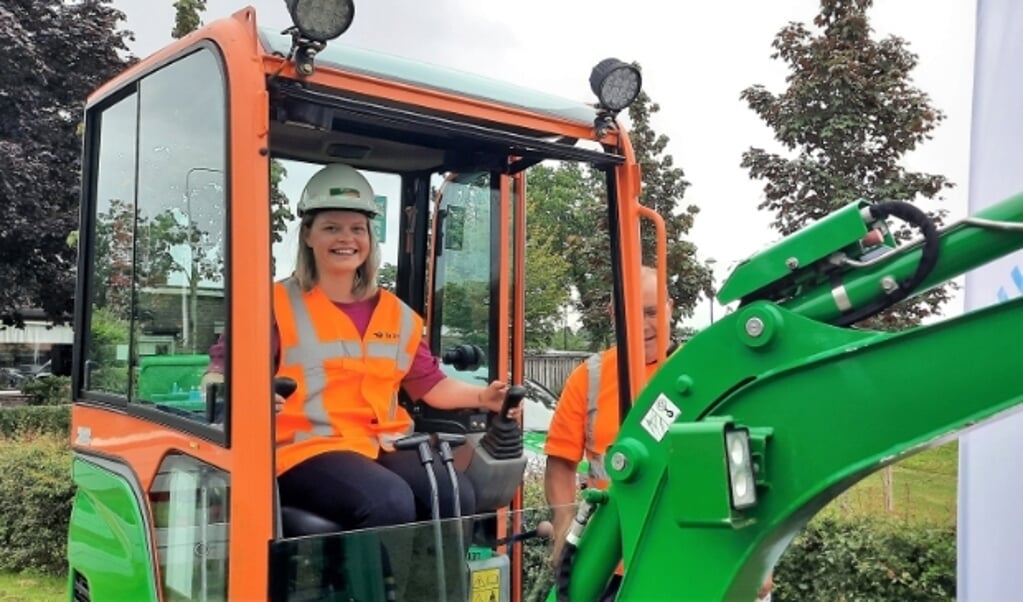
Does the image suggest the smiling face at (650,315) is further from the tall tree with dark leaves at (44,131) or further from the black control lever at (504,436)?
the tall tree with dark leaves at (44,131)

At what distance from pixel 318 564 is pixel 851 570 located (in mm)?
3765

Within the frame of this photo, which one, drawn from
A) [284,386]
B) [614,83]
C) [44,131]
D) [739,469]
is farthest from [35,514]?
[44,131]

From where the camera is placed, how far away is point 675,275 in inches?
580

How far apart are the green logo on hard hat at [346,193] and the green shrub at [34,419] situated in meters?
10.9

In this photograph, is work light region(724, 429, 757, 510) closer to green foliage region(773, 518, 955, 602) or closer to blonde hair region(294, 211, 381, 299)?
blonde hair region(294, 211, 381, 299)

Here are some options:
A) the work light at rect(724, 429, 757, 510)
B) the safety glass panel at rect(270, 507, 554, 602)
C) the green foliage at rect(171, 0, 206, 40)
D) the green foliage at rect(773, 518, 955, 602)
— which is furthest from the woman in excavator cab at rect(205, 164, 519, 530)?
the green foliage at rect(171, 0, 206, 40)

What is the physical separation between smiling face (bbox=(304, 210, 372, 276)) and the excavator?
0.14 m

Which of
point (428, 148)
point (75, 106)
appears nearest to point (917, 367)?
point (428, 148)

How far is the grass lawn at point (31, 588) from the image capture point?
683cm

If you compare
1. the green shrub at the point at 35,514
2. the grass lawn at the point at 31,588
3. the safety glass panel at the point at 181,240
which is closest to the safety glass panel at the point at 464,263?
the safety glass panel at the point at 181,240

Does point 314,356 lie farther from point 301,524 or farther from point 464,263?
point 464,263

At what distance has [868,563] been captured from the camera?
503 centimetres

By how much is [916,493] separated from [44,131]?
562 inches

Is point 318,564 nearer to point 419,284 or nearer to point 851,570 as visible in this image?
point 419,284
